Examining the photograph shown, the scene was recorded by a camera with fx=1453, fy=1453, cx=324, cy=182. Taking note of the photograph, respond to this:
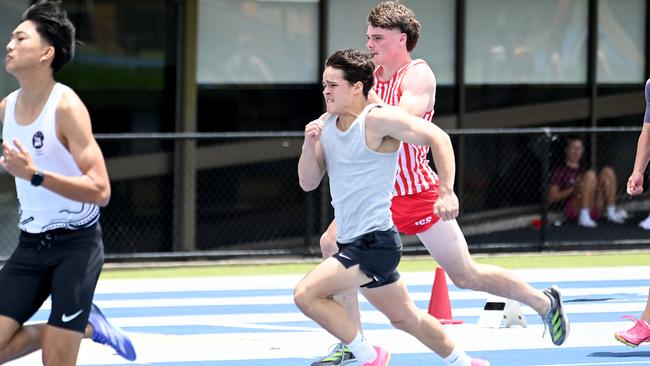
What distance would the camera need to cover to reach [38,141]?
20.7 feet

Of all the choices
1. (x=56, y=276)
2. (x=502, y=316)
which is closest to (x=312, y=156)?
(x=56, y=276)

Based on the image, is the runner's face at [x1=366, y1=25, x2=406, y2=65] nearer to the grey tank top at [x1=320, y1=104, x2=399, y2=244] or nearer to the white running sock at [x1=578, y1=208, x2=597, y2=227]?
the grey tank top at [x1=320, y1=104, x2=399, y2=244]

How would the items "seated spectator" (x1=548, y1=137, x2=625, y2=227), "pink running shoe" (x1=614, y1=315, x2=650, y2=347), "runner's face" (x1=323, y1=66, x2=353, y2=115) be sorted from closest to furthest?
"runner's face" (x1=323, y1=66, x2=353, y2=115), "pink running shoe" (x1=614, y1=315, x2=650, y2=347), "seated spectator" (x1=548, y1=137, x2=625, y2=227)

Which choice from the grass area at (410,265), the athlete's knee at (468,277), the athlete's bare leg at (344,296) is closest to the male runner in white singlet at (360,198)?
the athlete's knee at (468,277)

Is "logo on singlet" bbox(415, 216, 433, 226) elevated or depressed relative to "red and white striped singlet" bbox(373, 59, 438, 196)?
depressed

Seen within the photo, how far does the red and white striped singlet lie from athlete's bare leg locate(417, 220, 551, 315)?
0.34 m

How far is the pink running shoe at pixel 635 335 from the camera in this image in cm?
929

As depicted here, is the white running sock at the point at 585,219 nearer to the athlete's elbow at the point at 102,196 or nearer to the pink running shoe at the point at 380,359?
the pink running shoe at the point at 380,359

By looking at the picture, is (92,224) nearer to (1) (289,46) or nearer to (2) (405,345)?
(2) (405,345)

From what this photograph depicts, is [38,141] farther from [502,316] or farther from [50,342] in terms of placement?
[502,316]

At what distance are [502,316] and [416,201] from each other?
265 cm

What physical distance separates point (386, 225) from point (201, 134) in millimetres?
7670

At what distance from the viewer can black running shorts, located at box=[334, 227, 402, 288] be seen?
7.32m

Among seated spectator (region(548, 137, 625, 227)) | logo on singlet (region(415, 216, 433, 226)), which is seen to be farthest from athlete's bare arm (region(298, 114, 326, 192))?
seated spectator (region(548, 137, 625, 227))
